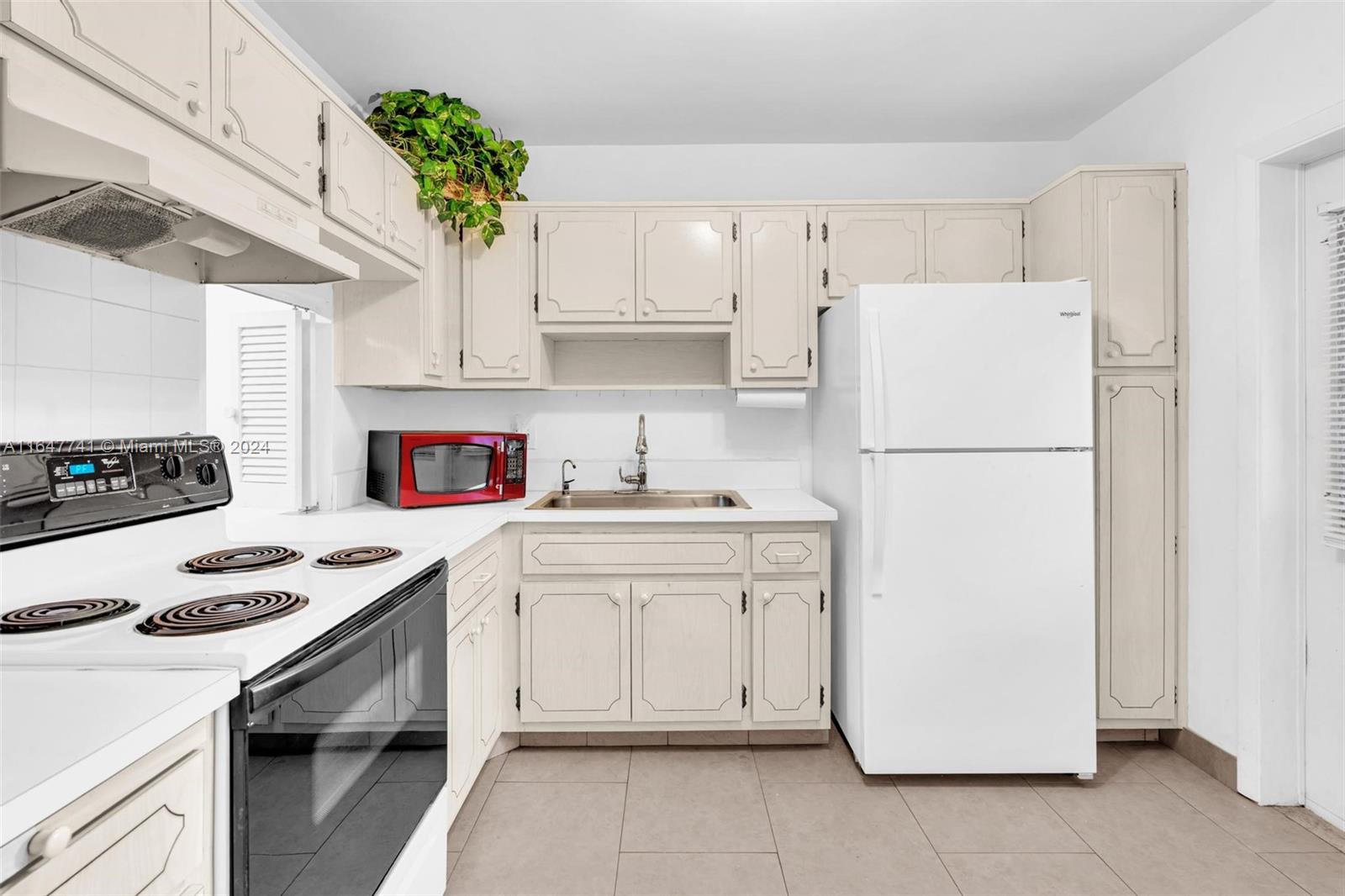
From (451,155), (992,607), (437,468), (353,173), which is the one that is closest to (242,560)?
(437,468)

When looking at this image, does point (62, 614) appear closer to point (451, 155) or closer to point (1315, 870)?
point (451, 155)

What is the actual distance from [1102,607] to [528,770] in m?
2.13

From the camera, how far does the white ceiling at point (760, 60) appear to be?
2.05 meters

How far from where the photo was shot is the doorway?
1.95 meters

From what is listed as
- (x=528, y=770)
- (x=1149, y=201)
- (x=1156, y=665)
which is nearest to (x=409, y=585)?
(x=528, y=770)

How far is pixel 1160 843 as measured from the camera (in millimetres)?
1875

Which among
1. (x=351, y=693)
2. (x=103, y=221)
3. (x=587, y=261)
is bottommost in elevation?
(x=351, y=693)

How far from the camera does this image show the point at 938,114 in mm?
2732

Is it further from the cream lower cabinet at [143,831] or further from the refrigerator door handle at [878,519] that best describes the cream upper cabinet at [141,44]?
the refrigerator door handle at [878,519]

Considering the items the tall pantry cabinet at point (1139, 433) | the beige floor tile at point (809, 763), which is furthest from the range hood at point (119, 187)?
the tall pantry cabinet at point (1139, 433)

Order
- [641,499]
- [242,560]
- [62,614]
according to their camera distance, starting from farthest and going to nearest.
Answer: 1. [641,499]
2. [242,560]
3. [62,614]

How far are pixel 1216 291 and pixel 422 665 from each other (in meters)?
2.73

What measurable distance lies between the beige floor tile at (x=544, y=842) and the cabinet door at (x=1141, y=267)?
2.37 m

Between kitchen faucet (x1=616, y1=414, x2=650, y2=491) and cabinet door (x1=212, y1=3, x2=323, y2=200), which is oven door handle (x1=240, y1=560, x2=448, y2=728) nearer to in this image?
cabinet door (x1=212, y1=3, x2=323, y2=200)
